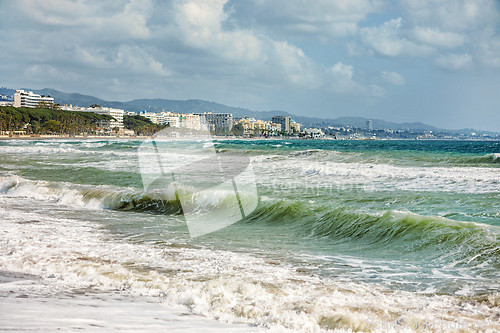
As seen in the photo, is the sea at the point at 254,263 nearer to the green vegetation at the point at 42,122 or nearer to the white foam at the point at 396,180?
the white foam at the point at 396,180

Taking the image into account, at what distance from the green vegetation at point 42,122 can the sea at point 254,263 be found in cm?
13929

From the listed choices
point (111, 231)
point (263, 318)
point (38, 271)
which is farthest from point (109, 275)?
point (111, 231)

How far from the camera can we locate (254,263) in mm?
5875

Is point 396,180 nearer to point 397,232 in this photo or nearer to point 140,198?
point 397,232

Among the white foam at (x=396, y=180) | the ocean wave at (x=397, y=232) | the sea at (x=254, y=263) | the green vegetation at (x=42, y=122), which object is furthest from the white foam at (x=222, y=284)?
the green vegetation at (x=42, y=122)

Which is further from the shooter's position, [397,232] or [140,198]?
[140,198]

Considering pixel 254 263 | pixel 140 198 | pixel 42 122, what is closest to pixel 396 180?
pixel 140 198

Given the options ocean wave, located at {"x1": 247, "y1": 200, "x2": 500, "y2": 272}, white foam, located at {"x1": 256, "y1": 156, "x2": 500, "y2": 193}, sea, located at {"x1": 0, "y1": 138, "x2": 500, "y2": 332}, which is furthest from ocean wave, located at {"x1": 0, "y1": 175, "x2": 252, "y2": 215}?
white foam, located at {"x1": 256, "y1": 156, "x2": 500, "y2": 193}

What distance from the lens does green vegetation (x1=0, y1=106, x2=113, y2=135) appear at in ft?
437

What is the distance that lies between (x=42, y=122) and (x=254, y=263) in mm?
167004

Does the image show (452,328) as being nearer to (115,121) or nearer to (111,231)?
(111,231)

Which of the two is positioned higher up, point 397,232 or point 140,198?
point 397,232

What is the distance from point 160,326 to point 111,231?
17.1 feet

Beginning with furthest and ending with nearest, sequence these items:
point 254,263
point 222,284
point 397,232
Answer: point 397,232 < point 254,263 < point 222,284
